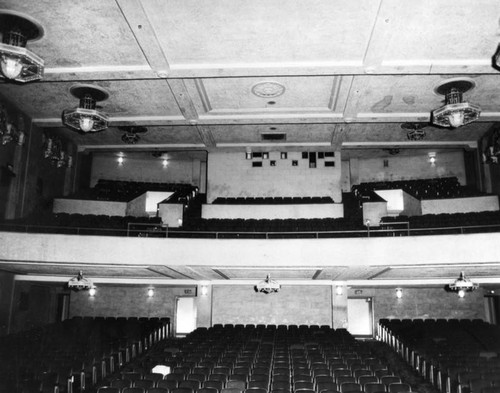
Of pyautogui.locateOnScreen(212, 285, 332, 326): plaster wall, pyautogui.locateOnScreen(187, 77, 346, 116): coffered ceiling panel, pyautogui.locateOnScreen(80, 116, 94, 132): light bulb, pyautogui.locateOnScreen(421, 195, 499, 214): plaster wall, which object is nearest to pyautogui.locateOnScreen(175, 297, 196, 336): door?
pyautogui.locateOnScreen(212, 285, 332, 326): plaster wall

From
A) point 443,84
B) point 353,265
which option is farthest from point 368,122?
point 353,265

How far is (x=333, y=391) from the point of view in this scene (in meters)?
7.49

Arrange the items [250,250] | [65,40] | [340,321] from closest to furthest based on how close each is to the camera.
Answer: [65,40]
[250,250]
[340,321]

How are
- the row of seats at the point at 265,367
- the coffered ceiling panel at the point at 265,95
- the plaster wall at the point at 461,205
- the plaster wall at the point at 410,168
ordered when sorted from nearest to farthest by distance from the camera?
the row of seats at the point at 265,367 < the coffered ceiling panel at the point at 265,95 < the plaster wall at the point at 461,205 < the plaster wall at the point at 410,168

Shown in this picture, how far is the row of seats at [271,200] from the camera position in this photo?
18.9 metres

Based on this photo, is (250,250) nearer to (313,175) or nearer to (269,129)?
(269,129)

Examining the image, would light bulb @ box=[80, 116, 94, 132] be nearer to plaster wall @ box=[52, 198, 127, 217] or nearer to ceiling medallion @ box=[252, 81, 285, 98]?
ceiling medallion @ box=[252, 81, 285, 98]

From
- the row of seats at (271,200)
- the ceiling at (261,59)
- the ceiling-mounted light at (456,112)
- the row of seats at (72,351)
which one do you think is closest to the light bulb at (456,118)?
the ceiling-mounted light at (456,112)

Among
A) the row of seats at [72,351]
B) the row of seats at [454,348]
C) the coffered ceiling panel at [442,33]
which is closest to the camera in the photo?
the coffered ceiling panel at [442,33]

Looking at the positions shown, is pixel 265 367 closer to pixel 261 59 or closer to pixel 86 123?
pixel 261 59

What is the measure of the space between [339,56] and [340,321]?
1256 centimetres

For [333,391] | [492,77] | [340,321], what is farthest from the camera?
[340,321]

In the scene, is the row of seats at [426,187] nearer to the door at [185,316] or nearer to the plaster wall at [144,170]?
the plaster wall at [144,170]

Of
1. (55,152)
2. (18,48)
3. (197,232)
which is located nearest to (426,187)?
(197,232)
